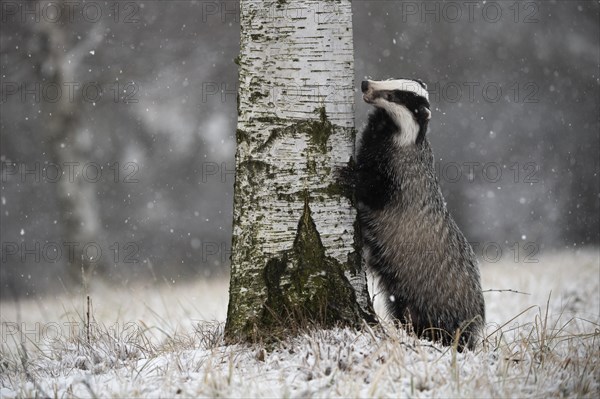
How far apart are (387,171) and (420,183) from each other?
281 mm

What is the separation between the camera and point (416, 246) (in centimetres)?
443

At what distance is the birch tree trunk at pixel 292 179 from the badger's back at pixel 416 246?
25.9 inches

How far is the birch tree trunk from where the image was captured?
3.62 meters

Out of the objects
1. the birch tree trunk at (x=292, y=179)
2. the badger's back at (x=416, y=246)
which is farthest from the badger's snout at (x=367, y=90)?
the birch tree trunk at (x=292, y=179)

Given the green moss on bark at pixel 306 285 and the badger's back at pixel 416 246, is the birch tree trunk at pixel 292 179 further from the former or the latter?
the badger's back at pixel 416 246

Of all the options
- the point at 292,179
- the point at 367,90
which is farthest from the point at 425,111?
the point at 292,179

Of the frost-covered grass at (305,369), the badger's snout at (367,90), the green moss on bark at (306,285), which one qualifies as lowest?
the frost-covered grass at (305,369)

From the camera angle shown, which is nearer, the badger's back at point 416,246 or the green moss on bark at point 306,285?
the green moss on bark at point 306,285

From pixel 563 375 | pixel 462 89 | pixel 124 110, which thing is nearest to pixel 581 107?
pixel 462 89

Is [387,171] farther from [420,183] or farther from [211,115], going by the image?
[211,115]

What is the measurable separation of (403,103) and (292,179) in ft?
3.80

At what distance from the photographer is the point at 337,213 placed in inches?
148

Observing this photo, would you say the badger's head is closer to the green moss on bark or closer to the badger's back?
the badger's back

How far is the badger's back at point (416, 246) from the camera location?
4.37m
